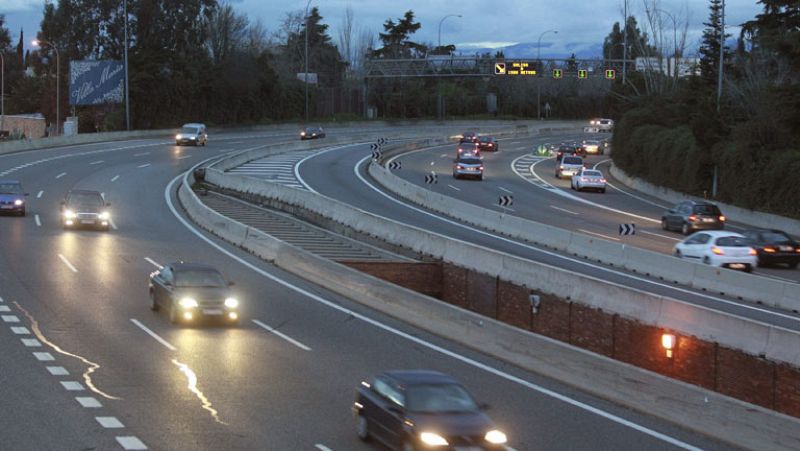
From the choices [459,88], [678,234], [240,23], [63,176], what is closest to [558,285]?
[678,234]

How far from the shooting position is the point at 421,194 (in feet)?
177

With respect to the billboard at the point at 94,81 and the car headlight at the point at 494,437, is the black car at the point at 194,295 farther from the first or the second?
the billboard at the point at 94,81

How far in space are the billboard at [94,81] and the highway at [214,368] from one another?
199 ft

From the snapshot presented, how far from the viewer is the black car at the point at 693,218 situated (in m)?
46.8

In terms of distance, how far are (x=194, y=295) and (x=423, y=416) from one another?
1156cm

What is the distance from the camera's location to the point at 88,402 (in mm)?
16891

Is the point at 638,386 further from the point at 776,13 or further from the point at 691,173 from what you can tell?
the point at 776,13

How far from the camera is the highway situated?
51.6 ft

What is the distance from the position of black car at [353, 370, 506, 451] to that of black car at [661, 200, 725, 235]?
3390cm

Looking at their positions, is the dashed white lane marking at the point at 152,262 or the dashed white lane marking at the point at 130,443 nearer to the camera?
the dashed white lane marking at the point at 130,443

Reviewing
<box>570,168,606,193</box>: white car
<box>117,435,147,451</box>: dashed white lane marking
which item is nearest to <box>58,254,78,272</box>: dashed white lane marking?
<box>117,435,147,451</box>: dashed white lane marking

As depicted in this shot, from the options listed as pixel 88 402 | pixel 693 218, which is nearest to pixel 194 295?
pixel 88 402

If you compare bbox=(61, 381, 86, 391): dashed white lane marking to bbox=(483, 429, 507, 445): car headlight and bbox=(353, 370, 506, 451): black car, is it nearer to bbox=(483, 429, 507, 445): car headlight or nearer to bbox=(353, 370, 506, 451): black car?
bbox=(353, 370, 506, 451): black car

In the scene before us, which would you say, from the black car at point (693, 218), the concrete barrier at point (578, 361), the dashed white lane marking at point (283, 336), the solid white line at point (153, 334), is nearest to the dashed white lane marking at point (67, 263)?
the concrete barrier at point (578, 361)
